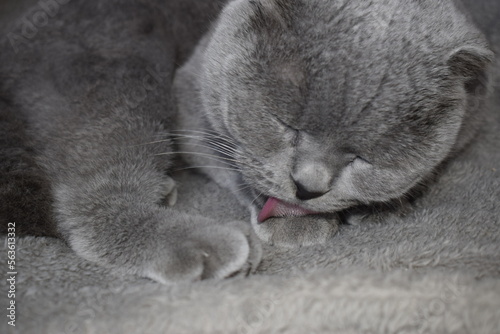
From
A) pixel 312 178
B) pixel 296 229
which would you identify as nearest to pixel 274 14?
pixel 312 178

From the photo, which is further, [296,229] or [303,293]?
[296,229]

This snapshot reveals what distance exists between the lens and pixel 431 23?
3.28 feet

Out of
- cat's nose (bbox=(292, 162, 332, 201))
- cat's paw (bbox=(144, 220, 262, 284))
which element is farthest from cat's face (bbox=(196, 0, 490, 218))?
cat's paw (bbox=(144, 220, 262, 284))

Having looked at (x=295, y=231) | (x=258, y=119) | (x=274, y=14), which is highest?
(x=274, y=14)

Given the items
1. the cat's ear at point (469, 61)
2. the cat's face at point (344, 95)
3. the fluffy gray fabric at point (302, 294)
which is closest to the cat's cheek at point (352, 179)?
the cat's face at point (344, 95)

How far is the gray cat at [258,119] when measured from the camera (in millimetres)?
924

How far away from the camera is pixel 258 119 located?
3.19 feet

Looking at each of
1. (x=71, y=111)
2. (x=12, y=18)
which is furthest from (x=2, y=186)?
(x=12, y=18)

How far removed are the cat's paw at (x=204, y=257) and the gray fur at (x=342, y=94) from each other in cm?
12

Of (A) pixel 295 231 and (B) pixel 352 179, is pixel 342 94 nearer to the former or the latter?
(B) pixel 352 179

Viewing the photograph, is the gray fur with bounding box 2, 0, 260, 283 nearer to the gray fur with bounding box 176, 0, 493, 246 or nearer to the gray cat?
the gray cat

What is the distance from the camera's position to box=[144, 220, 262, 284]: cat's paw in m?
0.91

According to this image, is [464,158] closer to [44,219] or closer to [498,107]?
[498,107]

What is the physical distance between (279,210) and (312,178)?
188mm
